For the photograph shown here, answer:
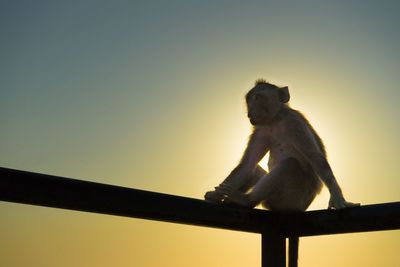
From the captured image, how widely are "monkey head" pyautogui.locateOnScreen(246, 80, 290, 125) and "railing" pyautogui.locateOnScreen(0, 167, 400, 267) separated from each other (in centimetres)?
381

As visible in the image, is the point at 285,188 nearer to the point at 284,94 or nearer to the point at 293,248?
the point at 284,94

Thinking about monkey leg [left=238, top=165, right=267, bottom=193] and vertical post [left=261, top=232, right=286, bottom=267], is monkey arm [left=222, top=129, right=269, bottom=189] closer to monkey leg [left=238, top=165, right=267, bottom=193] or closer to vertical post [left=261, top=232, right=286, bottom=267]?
monkey leg [left=238, top=165, right=267, bottom=193]

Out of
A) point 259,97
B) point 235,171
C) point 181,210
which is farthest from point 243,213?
point 259,97

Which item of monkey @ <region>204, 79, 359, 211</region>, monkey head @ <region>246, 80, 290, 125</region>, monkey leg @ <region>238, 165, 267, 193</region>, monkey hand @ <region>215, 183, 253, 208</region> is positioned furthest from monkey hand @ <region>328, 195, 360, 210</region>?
monkey head @ <region>246, 80, 290, 125</region>

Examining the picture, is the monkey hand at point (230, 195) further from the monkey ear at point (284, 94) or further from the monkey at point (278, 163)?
the monkey ear at point (284, 94)

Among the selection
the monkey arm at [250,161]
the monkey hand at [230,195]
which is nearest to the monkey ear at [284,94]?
the monkey arm at [250,161]

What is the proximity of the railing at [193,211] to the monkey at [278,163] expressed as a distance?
174 cm

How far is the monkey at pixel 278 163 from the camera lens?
5379 millimetres

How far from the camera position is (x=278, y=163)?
5.87 meters

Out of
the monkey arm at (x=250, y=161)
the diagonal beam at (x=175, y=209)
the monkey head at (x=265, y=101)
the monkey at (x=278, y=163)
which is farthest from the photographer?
the monkey head at (x=265, y=101)

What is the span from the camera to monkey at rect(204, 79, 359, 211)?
5.38m

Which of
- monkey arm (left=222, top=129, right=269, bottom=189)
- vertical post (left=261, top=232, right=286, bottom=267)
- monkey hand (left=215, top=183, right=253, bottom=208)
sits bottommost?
vertical post (left=261, top=232, right=286, bottom=267)

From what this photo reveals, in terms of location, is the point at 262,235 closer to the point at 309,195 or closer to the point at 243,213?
the point at 243,213

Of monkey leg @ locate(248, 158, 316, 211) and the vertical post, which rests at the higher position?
monkey leg @ locate(248, 158, 316, 211)
